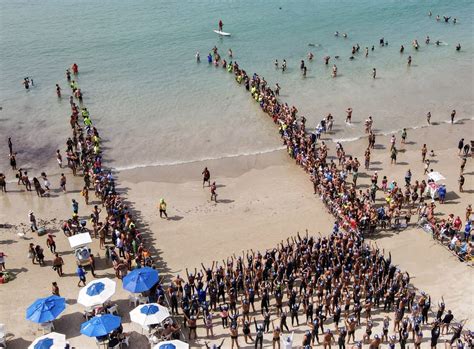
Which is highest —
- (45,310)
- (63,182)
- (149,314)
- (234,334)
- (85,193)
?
(63,182)

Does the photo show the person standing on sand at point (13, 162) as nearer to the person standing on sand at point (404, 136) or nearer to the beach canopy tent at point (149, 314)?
the beach canopy tent at point (149, 314)

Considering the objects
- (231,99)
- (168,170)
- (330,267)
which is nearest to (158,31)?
(231,99)

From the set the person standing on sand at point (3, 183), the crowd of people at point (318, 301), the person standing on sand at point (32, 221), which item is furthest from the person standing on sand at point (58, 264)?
the person standing on sand at point (3, 183)

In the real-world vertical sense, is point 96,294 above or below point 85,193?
below

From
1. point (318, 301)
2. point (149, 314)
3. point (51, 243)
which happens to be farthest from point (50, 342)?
point (318, 301)

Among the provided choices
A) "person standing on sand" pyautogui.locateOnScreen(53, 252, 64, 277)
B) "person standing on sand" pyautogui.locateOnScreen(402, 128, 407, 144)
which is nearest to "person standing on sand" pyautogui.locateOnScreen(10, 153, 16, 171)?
"person standing on sand" pyautogui.locateOnScreen(53, 252, 64, 277)

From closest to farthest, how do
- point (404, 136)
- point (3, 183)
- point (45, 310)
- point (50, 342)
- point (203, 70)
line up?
point (50, 342), point (45, 310), point (3, 183), point (404, 136), point (203, 70)

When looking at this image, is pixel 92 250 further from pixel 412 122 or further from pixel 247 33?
pixel 247 33

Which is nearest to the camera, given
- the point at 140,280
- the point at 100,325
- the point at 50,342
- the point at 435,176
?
the point at 50,342

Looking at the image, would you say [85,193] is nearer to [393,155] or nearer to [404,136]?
[393,155]
